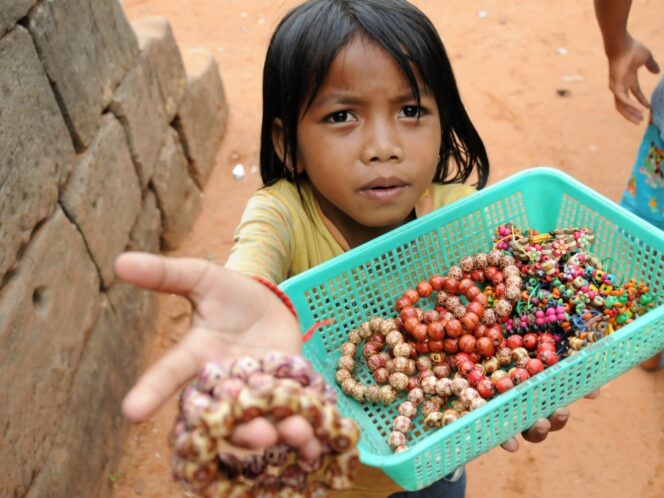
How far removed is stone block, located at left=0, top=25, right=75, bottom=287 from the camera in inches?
85.0

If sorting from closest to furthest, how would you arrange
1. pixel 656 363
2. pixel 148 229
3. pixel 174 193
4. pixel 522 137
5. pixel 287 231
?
1. pixel 287 231
2. pixel 656 363
3. pixel 148 229
4. pixel 174 193
5. pixel 522 137

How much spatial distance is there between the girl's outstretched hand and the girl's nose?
23.1 inches

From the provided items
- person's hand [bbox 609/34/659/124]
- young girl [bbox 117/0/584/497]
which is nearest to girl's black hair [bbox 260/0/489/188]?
young girl [bbox 117/0/584/497]

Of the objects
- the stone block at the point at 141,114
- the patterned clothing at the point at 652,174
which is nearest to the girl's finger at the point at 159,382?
the patterned clothing at the point at 652,174

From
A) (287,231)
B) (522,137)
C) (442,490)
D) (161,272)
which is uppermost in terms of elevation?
(161,272)

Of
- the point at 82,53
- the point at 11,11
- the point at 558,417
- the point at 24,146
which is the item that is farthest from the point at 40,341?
the point at 558,417

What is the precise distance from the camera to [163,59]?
3846 mm

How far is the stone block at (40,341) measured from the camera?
211 centimetres

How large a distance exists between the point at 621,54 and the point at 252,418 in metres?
2.48

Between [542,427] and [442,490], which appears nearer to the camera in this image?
[542,427]

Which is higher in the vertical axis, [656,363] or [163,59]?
[163,59]

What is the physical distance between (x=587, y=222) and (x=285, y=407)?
146 centimetres

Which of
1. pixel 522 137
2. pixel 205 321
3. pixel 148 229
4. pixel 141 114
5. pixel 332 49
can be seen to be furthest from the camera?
pixel 522 137

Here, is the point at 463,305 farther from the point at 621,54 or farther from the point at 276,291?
the point at 621,54
